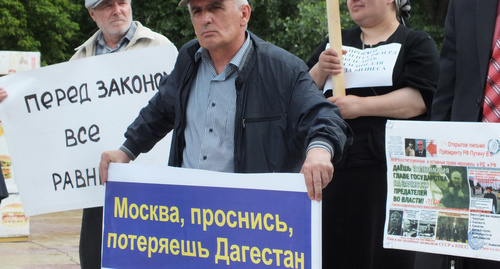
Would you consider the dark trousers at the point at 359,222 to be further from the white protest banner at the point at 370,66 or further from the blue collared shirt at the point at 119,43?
the blue collared shirt at the point at 119,43

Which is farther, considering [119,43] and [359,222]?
[119,43]

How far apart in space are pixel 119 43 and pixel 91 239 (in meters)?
1.16

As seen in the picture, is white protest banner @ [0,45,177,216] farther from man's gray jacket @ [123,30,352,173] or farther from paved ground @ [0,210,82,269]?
paved ground @ [0,210,82,269]

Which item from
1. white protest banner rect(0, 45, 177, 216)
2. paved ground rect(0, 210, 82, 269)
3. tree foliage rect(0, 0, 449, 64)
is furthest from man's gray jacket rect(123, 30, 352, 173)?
tree foliage rect(0, 0, 449, 64)

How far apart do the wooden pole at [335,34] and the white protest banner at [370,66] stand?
0.34ft

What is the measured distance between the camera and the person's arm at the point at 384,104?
13.0 feet

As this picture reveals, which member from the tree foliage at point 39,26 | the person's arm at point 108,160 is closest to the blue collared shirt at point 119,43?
the person's arm at point 108,160

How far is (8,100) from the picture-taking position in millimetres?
4734

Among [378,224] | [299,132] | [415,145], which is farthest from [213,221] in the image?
[378,224]

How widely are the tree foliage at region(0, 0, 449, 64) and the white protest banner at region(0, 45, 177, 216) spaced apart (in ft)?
29.7

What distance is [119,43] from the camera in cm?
489

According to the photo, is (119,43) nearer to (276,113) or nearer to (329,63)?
(329,63)

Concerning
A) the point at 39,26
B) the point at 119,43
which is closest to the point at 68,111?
the point at 119,43

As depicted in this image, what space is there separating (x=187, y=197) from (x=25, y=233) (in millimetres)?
6808
